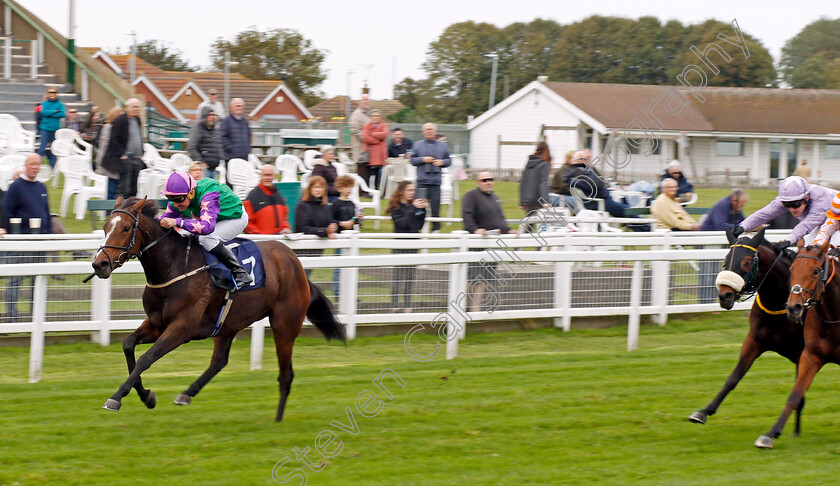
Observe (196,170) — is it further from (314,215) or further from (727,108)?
(727,108)

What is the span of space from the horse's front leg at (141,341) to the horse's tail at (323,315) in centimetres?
121

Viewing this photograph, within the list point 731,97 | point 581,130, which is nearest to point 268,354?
point 581,130

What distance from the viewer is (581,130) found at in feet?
101

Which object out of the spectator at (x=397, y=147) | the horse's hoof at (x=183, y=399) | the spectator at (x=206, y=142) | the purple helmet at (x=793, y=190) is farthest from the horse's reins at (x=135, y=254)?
the spectator at (x=397, y=147)

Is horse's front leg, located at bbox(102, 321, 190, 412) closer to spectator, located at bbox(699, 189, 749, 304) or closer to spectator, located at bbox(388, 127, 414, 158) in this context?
spectator, located at bbox(699, 189, 749, 304)

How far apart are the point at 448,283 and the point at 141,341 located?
300 cm

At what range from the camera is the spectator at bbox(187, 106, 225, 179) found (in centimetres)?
1057

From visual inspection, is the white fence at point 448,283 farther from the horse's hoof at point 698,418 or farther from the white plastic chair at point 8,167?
the white plastic chair at point 8,167

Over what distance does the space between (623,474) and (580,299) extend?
13.5 feet

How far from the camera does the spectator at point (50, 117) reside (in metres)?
14.5

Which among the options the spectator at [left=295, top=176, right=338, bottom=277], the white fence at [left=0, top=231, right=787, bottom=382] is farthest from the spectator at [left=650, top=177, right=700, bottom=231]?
the spectator at [left=295, top=176, right=338, bottom=277]

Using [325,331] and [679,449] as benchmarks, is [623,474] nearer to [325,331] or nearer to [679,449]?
[679,449]

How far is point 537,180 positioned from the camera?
10633mm
